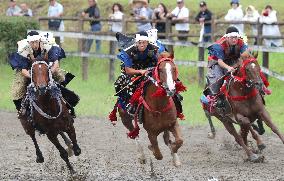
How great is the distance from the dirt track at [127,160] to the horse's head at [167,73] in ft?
4.59

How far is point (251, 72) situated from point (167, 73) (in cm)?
231

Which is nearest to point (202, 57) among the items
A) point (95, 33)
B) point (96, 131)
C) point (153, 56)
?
point (95, 33)

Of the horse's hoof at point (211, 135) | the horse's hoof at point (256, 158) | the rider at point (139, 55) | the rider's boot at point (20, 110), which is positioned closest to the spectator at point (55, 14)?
the horse's hoof at point (211, 135)

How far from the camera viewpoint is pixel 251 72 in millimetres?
15211

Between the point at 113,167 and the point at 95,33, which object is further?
the point at 95,33

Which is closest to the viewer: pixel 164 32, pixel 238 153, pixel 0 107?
pixel 238 153

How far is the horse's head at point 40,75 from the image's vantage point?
13.7 m

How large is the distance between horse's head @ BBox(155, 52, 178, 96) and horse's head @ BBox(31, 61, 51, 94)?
1.55 meters

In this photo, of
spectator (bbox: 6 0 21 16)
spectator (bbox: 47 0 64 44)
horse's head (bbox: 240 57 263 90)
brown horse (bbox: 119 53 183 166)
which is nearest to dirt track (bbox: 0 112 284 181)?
brown horse (bbox: 119 53 183 166)

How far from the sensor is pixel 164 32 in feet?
90.3

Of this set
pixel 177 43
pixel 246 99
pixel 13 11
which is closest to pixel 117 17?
pixel 177 43

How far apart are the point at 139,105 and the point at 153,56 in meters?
0.93

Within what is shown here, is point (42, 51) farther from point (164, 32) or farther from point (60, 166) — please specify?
point (164, 32)

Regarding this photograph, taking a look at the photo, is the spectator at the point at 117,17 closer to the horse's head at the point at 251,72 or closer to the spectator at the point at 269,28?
the spectator at the point at 269,28
